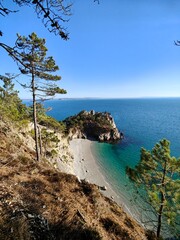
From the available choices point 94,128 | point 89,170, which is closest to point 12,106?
point 89,170

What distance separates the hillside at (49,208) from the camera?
3916 millimetres

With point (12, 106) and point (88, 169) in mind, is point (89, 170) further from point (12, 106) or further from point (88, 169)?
point (12, 106)

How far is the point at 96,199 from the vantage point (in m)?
7.45

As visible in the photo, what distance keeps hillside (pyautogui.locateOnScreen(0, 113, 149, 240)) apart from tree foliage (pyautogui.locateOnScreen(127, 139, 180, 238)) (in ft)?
13.5

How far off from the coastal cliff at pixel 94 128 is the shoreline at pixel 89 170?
6559 mm

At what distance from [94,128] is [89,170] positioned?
2648 cm

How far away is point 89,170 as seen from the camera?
1190 inches

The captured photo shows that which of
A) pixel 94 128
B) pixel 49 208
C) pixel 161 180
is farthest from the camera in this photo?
pixel 94 128

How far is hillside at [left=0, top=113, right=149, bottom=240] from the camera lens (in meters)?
3.92

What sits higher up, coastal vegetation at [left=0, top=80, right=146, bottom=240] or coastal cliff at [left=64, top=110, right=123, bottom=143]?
coastal vegetation at [left=0, top=80, right=146, bottom=240]

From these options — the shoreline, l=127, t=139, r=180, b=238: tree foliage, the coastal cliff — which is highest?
l=127, t=139, r=180, b=238: tree foliage

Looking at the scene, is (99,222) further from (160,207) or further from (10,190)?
(160,207)

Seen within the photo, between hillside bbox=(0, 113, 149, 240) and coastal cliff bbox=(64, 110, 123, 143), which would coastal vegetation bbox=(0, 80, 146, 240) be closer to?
hillside bbox=(0, 113, 149, 240)

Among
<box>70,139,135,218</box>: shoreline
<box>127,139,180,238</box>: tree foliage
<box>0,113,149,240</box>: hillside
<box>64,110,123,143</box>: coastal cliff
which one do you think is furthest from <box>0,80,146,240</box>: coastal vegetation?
<box>64,110,123,143</box>: coastal cliff
